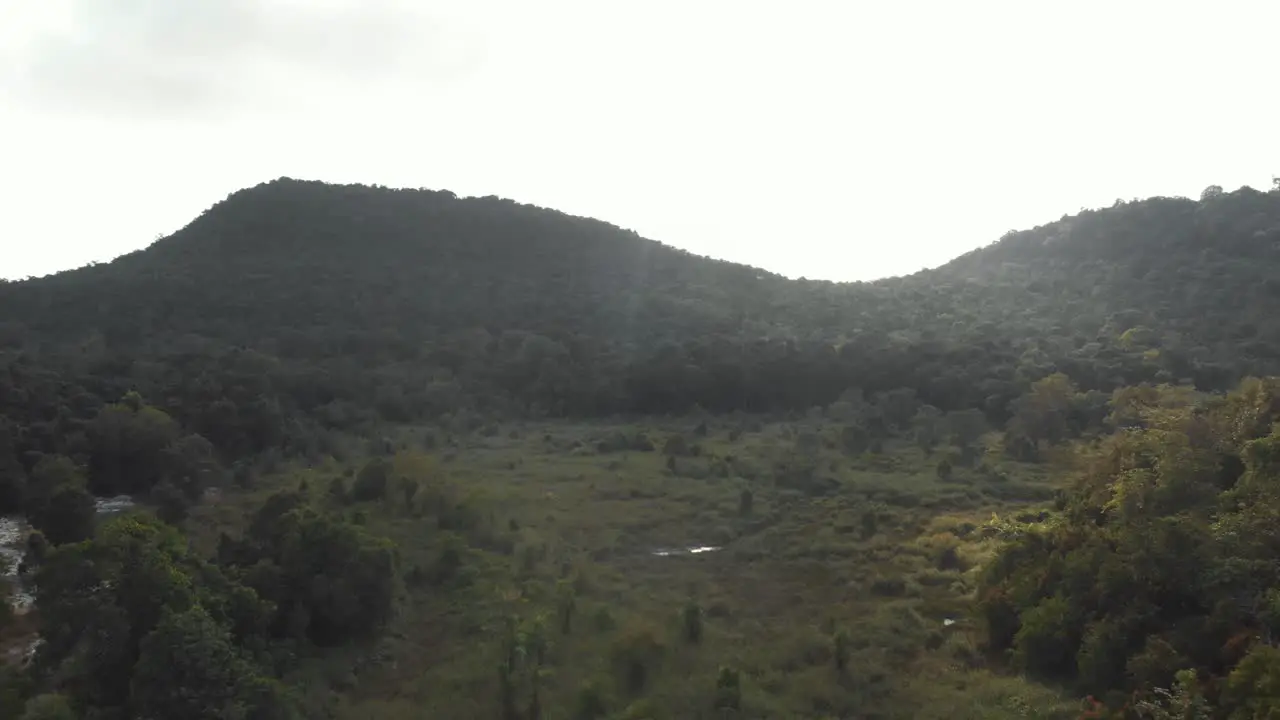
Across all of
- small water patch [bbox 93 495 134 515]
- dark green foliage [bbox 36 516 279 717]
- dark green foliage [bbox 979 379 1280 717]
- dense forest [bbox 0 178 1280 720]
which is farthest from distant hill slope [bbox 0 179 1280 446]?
dark green foliage [bbox 979 379 1280 717]

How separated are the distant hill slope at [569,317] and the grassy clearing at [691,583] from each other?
34.9 feet

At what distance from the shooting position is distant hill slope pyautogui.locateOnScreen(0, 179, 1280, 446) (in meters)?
41.1

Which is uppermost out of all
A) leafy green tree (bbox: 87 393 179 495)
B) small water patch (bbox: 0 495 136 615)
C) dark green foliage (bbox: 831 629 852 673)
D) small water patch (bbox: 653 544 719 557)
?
leafy green tree (bbox: 87 393 179 495)

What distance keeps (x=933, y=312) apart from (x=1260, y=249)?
2015 centimetres

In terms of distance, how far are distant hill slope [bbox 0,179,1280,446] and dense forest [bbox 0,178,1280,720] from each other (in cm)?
26

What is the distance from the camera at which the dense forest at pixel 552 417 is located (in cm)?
1277

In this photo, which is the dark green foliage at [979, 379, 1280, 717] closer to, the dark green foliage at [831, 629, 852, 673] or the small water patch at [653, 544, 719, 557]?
the dark green foliage at [831, 629, 852, 673]

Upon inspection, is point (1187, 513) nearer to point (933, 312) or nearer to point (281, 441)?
point (281, 441)

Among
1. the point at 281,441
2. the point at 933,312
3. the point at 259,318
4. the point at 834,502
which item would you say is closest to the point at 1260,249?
the point at 933,312

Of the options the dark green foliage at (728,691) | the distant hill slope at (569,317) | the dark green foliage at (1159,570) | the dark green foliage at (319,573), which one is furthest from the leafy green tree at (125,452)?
the dark green foliage at (1159,570)

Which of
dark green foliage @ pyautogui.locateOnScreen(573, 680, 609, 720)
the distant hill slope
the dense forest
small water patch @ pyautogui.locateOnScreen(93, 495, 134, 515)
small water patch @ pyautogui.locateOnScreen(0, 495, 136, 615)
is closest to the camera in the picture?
the dense forest

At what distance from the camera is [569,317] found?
2174 inches

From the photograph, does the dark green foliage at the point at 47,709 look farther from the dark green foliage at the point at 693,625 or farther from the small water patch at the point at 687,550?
the small water patch at the point at 687,550

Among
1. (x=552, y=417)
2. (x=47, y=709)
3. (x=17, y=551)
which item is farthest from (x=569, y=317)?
(x=47, y=709)
